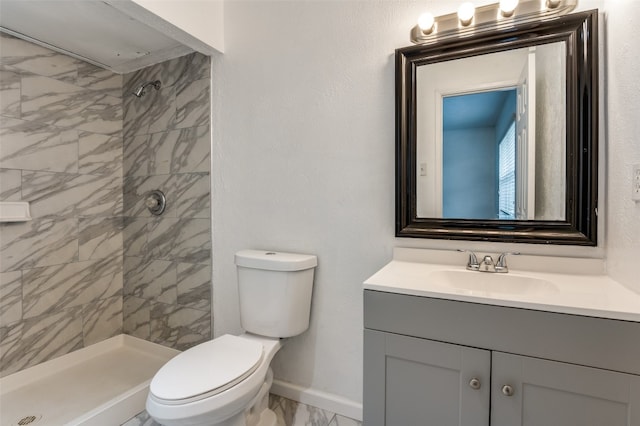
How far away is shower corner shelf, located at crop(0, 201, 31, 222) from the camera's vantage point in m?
1.81

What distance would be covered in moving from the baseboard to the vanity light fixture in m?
1.74

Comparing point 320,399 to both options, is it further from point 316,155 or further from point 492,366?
point 316,155

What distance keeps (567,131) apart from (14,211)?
281 centimetres

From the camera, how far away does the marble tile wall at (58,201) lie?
1.88m

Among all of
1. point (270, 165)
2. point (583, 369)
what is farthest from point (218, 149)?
point (583, 369)

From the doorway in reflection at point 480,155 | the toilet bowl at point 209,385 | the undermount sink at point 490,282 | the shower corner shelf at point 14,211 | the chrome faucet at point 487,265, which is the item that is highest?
the doorway in reflection at point 480,155

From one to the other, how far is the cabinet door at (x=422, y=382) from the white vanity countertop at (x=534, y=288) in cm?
16

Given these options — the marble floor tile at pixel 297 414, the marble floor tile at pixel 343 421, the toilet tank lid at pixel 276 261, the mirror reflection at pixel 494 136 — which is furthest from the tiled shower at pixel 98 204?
the mirror reflection at pixel 494 136

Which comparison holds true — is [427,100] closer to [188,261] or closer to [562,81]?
[562,81]

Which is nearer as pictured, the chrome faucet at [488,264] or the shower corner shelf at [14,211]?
the chrome faucet at [488,264]

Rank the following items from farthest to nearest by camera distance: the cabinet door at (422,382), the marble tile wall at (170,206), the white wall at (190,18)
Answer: the marble tile wall at (170,206)
the white wall at (190,18)
the cabinet door at (422,382)

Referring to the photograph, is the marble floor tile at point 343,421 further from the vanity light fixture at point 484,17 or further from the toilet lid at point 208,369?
the vanity light fixture at point 484,17

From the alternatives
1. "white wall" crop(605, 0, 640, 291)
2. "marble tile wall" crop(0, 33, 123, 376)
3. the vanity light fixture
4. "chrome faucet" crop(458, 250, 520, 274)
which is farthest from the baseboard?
the vanity light fixture

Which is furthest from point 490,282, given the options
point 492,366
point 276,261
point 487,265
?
point 276,261
